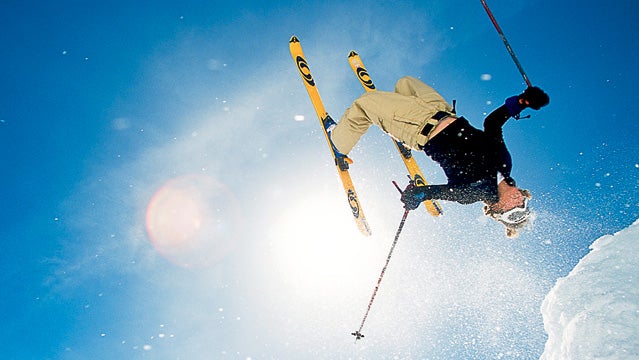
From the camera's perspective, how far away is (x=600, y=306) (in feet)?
37.3

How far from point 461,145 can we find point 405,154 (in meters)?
3.39

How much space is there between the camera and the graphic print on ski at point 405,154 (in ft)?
22.1

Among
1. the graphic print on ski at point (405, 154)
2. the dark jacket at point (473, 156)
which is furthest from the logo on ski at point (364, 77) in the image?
the dark jacket at point (473, 156)

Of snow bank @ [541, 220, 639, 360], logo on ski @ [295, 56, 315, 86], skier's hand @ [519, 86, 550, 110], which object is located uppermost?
logo on ski @ [295, 56, 315, 86]

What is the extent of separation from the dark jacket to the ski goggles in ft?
0.76

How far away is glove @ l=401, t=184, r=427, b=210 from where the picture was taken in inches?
159

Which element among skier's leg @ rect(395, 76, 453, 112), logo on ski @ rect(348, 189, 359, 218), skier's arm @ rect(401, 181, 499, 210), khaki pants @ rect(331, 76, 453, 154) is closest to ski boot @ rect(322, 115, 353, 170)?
logo on ski @ rect(348, 189, 359, 218)

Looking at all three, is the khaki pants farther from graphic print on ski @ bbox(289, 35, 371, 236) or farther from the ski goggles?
graphic print on ski @ bbox(289, 35, 371, 236)

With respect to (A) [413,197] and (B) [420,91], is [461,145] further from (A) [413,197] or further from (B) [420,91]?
(B) [420,91]

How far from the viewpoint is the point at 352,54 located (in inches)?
300

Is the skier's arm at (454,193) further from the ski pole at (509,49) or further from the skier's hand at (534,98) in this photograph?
the ski pole at (509,49)

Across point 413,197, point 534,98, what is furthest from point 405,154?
point 534,98

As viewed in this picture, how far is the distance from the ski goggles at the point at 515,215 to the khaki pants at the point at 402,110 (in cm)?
117

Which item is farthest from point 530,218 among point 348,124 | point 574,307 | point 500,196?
point 574,307
